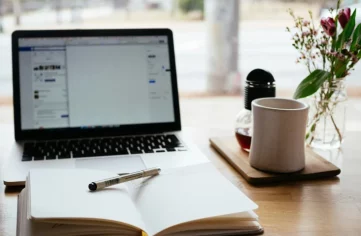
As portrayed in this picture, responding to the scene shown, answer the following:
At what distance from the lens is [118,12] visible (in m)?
4.62

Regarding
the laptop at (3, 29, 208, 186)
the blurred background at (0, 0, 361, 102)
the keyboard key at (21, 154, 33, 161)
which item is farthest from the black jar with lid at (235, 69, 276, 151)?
the blurred background at (0, 0, 361, 102)

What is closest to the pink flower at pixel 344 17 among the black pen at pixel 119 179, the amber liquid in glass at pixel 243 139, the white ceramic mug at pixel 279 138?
the white ceramic mug at pixel 279 138

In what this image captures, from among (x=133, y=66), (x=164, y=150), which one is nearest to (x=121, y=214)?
(x=164, y=150)

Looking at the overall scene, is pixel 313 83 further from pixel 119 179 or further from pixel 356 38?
pixel 119 179

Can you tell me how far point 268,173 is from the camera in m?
1.01

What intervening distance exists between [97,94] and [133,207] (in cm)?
52

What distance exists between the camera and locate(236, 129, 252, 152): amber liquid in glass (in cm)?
114

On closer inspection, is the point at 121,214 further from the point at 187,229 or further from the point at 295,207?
the point at 295,207

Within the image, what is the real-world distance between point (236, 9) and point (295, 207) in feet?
11.7

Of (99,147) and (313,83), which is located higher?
(313,83)

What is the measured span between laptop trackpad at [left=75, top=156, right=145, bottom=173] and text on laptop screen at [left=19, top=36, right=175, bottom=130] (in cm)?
17

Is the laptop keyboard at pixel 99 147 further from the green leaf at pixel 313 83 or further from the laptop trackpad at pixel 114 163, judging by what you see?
the green leaf at pixel 313 83

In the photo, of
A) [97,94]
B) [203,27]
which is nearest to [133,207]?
[97,94]

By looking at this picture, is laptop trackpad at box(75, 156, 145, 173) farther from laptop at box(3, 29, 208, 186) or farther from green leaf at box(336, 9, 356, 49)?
green leaf at box(336, 9, 356, 49)
